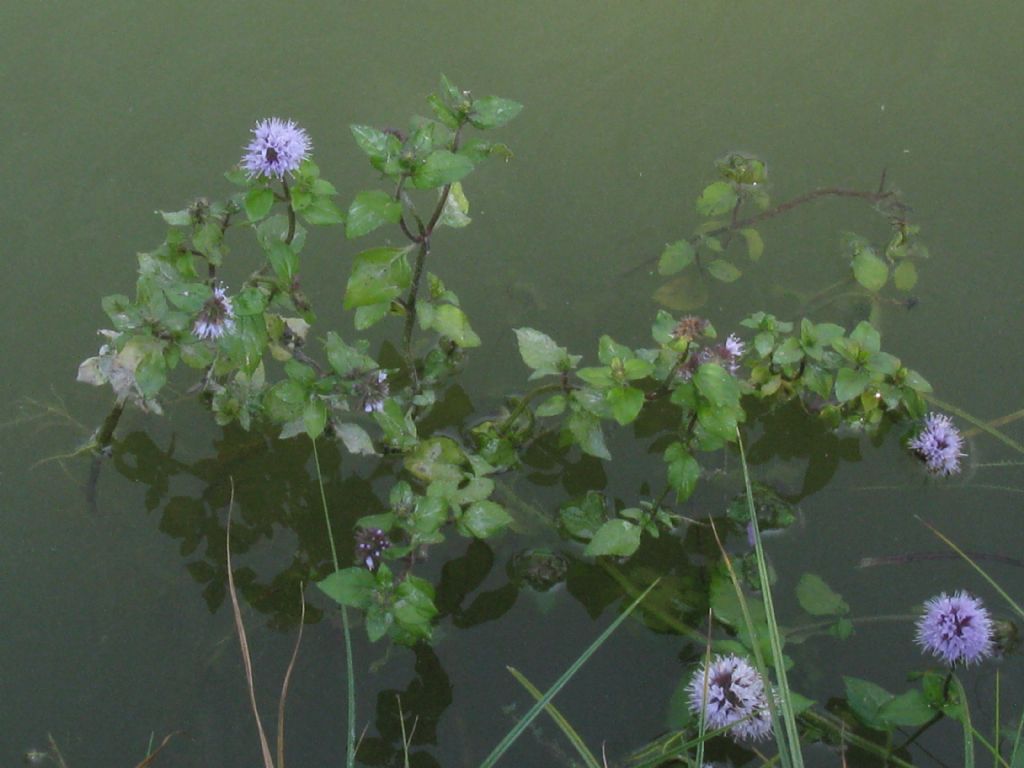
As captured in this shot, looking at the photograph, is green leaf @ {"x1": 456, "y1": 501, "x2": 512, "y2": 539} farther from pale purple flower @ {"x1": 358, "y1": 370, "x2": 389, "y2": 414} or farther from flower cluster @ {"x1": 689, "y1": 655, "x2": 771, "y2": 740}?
flower cluster @ {"x1": 689, "y1": 655, "x2": 771, "y2": 740}

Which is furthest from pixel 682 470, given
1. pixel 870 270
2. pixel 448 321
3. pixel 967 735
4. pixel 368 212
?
pixel 870 270

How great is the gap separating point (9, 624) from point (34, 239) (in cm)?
92

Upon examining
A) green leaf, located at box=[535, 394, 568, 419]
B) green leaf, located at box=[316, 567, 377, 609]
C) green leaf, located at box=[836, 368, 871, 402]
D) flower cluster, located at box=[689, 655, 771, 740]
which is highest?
green leaf, located at box=[535, 394, 568, 419]

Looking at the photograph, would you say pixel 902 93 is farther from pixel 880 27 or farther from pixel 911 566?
pixel 911 566

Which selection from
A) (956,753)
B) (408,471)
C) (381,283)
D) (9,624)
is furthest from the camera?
(408,471)

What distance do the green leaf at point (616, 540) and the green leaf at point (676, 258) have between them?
741 millimetres

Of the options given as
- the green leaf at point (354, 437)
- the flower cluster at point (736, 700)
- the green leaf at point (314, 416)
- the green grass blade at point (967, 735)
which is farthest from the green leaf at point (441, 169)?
the green grass blade at point (967, 735)

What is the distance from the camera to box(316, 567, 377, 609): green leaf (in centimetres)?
162

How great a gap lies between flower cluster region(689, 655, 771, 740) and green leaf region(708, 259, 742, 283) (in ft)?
3.30

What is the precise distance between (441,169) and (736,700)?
37.3 inches

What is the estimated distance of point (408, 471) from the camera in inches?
84.4

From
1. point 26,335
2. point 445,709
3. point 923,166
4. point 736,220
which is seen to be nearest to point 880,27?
point 923,166

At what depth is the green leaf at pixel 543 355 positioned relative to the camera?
72.9 inches

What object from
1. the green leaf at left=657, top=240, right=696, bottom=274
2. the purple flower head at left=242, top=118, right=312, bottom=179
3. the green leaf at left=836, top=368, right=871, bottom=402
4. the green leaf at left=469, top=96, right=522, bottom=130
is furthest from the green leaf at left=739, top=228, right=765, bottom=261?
the purple flower head at left=242, top=118, right=312, bottom=179
